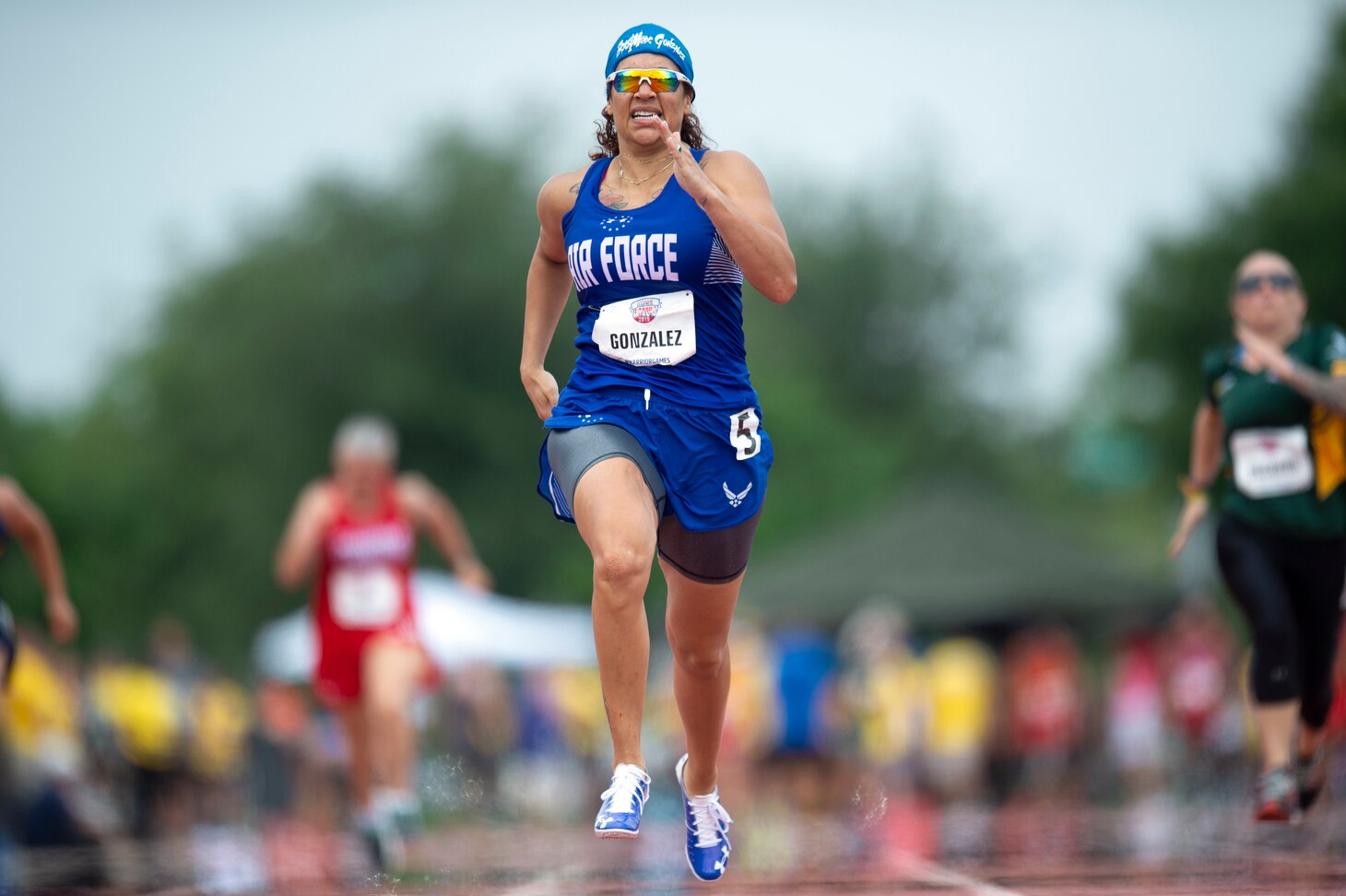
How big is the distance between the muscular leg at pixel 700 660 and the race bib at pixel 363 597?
13.0ft

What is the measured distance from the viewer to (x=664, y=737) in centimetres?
2422

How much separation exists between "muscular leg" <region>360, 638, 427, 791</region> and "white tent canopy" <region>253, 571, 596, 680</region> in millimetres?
14602

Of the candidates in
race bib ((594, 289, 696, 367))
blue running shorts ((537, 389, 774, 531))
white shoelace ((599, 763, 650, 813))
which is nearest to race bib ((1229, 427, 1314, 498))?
blue running shorts ((537, 389, 774, 531))

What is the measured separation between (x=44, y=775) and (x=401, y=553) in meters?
5.63

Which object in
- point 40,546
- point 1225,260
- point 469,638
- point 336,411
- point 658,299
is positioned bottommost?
point 40,546

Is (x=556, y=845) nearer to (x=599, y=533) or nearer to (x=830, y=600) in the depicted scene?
(x=599, y=533)

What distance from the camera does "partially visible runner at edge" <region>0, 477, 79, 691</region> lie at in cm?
763

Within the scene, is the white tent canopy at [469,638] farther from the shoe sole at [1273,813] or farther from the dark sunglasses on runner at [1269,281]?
the shoe sole at [1273,813]

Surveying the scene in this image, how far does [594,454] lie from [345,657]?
186 inches

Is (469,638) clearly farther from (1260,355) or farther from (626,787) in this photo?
(626,787)

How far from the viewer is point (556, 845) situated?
11.6 meters

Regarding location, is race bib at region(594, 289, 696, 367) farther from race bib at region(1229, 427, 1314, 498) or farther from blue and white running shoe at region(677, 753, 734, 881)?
race bib at region(1229, 427, 1314, 498)

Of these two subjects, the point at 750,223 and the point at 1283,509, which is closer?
the point at 750,223

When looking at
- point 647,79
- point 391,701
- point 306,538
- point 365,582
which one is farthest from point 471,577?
point 647,79
